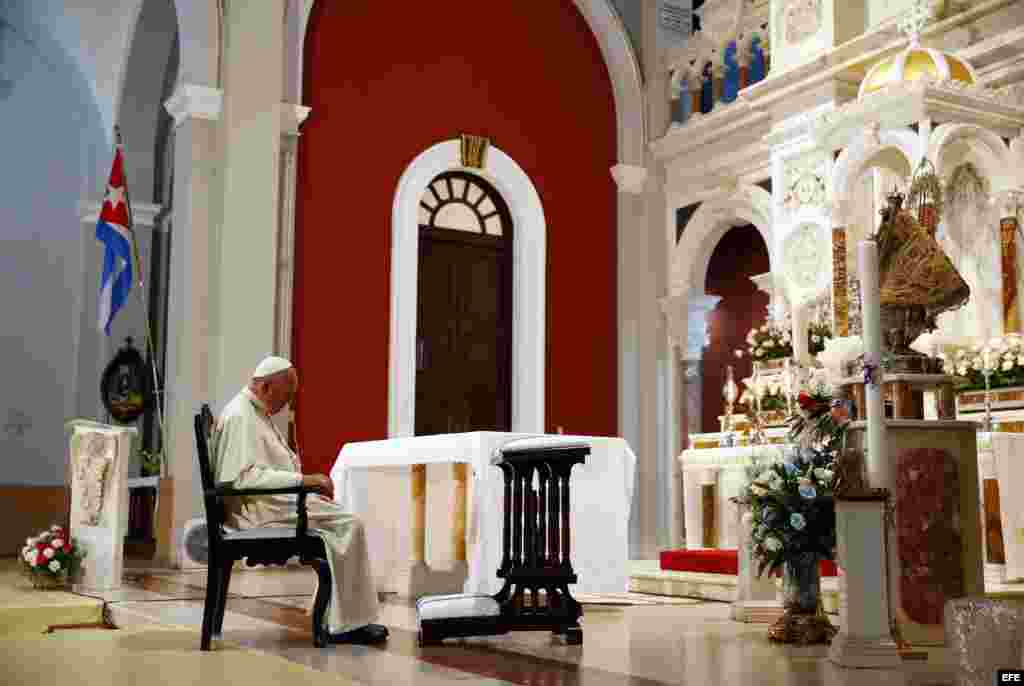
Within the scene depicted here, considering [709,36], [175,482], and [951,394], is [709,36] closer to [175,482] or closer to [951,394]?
[175,482]

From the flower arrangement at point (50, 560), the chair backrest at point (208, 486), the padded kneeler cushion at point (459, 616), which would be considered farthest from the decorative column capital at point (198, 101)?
the padded kneeler cushion at point (459, 616)

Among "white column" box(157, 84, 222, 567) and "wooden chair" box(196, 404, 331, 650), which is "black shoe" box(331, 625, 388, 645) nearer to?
"wooden chair" box(196, 404, 331, 650)

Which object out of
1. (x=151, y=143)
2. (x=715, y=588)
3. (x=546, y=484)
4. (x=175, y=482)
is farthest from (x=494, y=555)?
(x=151, y=143)

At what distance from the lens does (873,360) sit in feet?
13.3

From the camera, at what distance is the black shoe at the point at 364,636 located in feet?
15.5

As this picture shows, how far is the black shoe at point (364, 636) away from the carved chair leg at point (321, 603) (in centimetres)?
9

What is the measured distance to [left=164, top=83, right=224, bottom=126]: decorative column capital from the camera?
31.9 ft

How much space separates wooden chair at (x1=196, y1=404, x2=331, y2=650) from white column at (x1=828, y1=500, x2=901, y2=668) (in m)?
1.98

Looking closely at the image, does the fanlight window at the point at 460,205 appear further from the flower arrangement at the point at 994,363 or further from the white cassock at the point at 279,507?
the white cassock at the point at 279,507

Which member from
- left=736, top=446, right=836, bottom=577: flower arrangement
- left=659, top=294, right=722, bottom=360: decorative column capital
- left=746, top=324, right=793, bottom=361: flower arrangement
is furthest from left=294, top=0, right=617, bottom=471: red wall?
left=736, top=446, right=836, bottom=577: flower arrangement

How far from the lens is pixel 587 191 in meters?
12.1

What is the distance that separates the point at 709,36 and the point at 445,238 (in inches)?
128

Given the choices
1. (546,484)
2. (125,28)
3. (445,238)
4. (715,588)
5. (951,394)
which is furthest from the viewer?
(125,28)

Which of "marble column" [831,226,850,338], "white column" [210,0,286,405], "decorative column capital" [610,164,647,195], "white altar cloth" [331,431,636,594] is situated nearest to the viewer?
"white altar cloth" [331,431,636,594]
